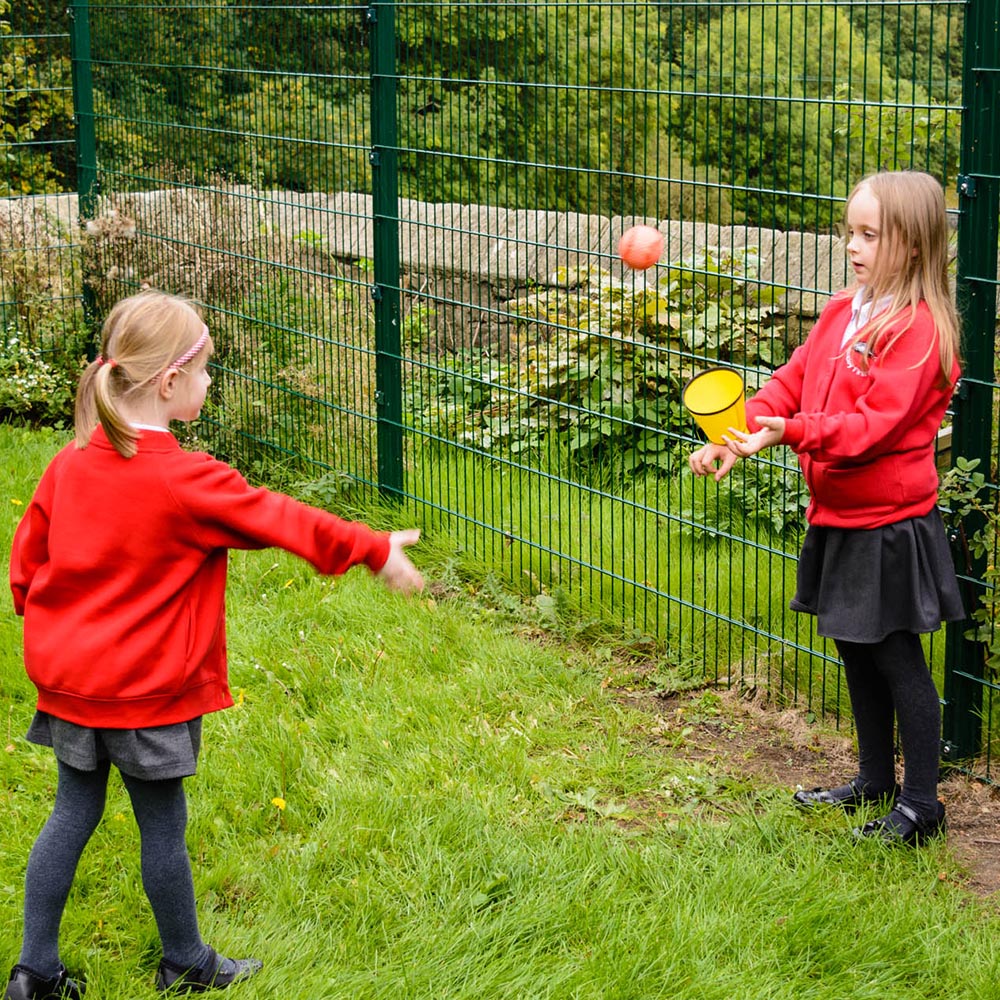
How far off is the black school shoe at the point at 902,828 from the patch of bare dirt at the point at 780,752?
8cm

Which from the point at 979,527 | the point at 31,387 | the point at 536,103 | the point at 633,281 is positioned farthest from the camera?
the point at 31,387

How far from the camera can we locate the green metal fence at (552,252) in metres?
4.03

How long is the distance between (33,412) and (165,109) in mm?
1866

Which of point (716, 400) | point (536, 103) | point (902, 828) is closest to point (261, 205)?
point (536, 103)

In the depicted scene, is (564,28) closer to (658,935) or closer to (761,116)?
(761,116)

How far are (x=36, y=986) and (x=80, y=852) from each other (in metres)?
0.29

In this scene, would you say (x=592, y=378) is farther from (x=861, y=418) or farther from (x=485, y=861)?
(x=485, y=861)

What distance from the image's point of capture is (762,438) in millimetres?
3215

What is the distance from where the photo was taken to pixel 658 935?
3.07 metres

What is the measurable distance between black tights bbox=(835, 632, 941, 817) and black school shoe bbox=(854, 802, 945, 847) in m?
0.02

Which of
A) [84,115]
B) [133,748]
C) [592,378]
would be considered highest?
[84,115]

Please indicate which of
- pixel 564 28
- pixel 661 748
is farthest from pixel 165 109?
pixel 661 748

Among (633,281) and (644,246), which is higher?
(644,246)

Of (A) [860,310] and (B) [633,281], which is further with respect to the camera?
(B) [633,281]
